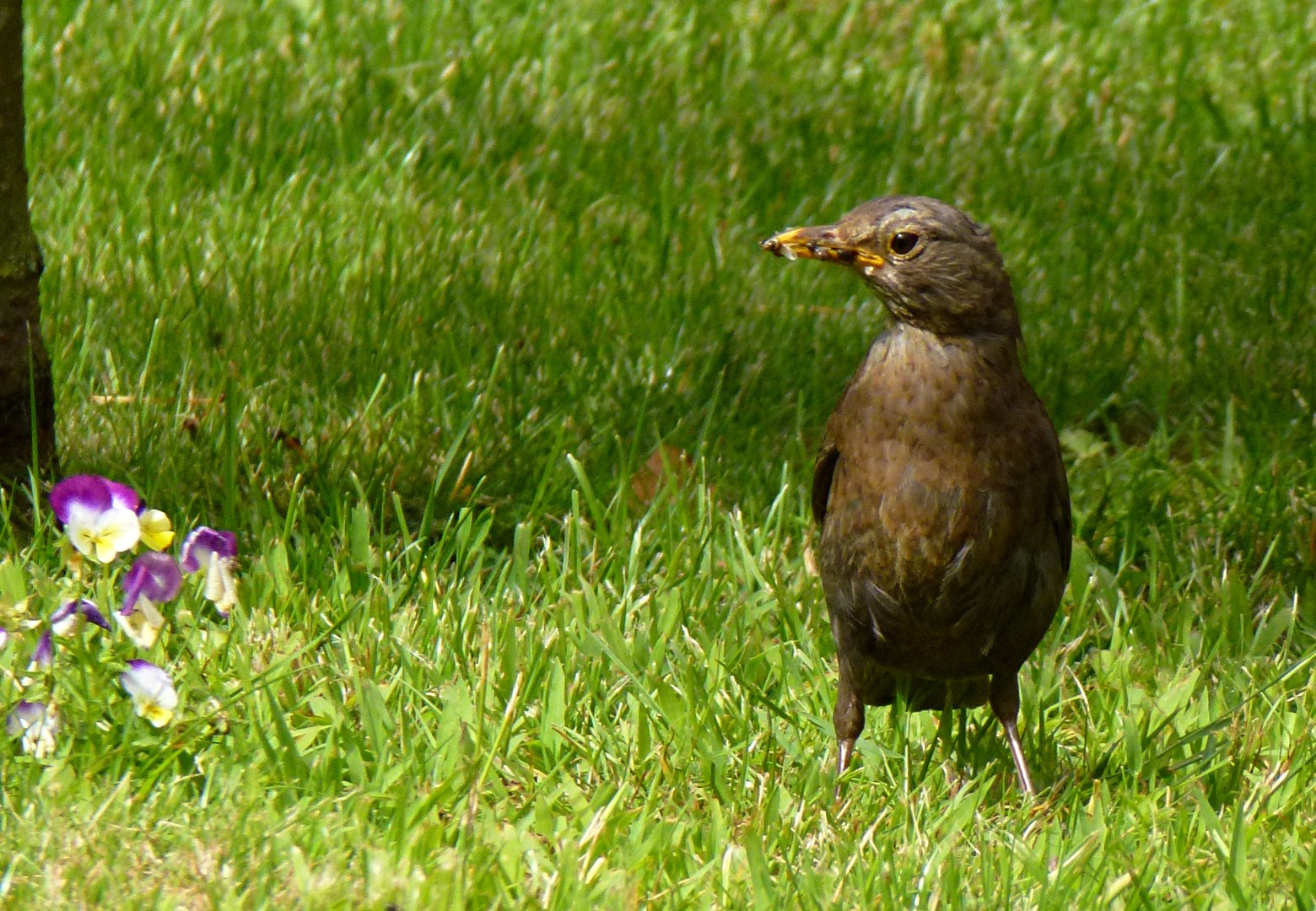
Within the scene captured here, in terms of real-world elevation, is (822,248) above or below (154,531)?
above

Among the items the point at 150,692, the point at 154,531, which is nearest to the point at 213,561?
the point at 154,531

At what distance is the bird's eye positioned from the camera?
133 inches

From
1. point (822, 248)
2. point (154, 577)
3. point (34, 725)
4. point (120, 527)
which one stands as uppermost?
point (822, 248)

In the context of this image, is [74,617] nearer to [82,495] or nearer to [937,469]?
[82,495]

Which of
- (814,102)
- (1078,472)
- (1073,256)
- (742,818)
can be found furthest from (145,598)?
(814,102)

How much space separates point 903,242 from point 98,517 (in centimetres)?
157

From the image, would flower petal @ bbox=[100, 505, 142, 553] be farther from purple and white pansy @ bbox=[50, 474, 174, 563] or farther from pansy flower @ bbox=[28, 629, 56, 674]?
pansy flower @ bbox=[28, 629, 56, 674]

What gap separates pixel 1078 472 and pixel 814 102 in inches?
92.5

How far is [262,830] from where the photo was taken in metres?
2.97

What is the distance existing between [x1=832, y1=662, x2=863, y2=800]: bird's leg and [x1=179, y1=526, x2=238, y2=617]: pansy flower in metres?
1.20

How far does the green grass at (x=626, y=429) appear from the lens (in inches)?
124

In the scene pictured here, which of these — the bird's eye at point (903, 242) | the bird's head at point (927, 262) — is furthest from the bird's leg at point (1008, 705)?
the bird's eye at point (903, 242)

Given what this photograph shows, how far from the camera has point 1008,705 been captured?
3.61m

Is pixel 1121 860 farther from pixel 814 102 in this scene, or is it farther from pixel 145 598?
pixel 814 102
